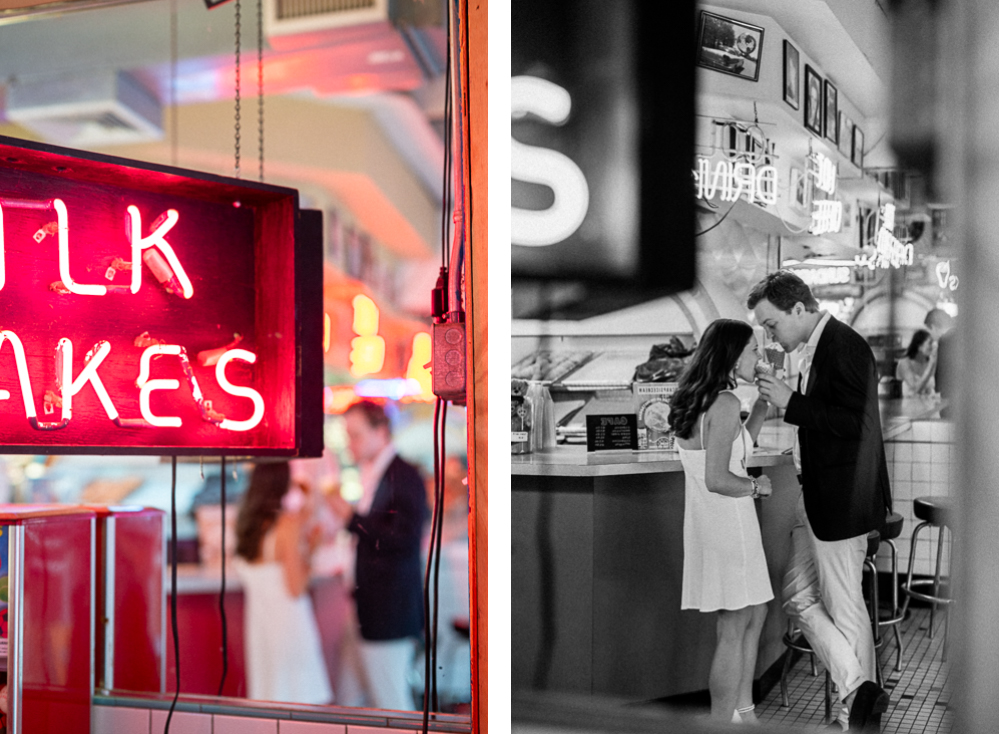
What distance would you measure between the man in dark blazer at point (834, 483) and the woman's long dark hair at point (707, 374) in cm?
9

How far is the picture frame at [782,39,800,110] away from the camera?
5.06 feet

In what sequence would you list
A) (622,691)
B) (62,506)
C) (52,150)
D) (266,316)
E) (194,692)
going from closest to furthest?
1. (622,691)
2. (52,150)
3. (266,316)
4. (62,506)
5. (194,692)

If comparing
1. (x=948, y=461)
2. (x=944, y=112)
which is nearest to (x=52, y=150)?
(x=944, y=112)

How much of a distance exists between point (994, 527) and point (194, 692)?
2.89 m

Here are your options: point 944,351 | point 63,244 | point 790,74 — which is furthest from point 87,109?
point 944,351

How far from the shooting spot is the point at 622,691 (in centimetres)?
157

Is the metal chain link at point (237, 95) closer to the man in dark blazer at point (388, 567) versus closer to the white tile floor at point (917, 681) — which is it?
the man in dark blazer at point (388, 567)

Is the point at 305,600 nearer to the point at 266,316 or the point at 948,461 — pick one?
the point at 266,316

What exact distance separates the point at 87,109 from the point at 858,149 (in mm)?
3035

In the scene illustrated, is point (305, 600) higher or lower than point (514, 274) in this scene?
lower

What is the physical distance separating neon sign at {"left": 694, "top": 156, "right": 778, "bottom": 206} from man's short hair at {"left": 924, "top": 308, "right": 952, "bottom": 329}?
1.29 ft

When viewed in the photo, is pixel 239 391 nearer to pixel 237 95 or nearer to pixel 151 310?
pixel 151 310

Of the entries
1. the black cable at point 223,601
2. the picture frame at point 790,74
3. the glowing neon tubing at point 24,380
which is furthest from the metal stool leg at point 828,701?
the black cable at point 223,601

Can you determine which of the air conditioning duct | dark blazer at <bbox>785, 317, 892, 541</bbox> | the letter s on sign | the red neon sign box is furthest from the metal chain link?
dark blazer at <bbox>785, 317, 892, 541</bbox>
